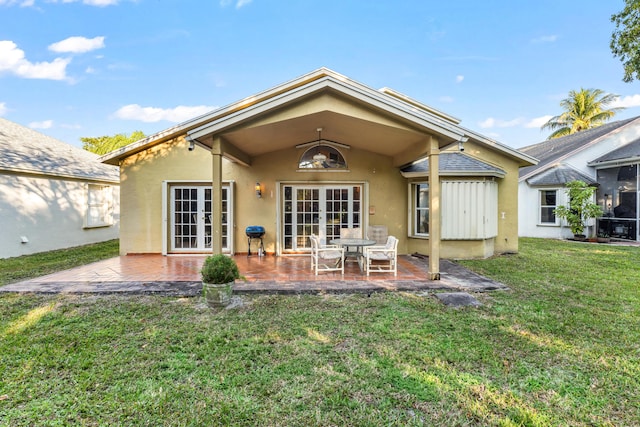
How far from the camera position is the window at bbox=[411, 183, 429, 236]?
971cm

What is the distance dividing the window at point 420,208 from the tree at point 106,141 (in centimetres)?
3635

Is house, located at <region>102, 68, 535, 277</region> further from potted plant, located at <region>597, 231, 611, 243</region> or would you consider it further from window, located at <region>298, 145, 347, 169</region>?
potted plant, located at <region>597, 231, 611, 243</region>

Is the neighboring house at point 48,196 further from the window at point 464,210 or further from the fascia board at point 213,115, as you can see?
the window at point 464,210

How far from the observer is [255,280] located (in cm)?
654

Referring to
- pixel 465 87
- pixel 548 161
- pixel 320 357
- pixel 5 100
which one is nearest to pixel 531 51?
pixel 465 87

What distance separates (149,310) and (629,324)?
24.0 feet

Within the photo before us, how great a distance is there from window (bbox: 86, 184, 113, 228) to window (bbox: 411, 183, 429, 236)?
1340 cm

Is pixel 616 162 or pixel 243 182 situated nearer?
pixel 243 182

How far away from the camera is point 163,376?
10.2 feet

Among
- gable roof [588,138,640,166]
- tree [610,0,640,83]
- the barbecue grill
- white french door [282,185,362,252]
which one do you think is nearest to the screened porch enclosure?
gable roof [588,138,640,166]

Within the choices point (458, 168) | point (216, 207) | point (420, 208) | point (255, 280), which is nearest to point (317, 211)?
point (420, 208)

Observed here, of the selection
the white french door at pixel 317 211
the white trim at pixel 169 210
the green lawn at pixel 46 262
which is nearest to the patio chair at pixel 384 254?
the white french door at pixel 317 211

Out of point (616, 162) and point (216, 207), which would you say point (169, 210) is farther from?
point (616, 162)

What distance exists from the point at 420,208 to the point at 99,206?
13.8 meters
